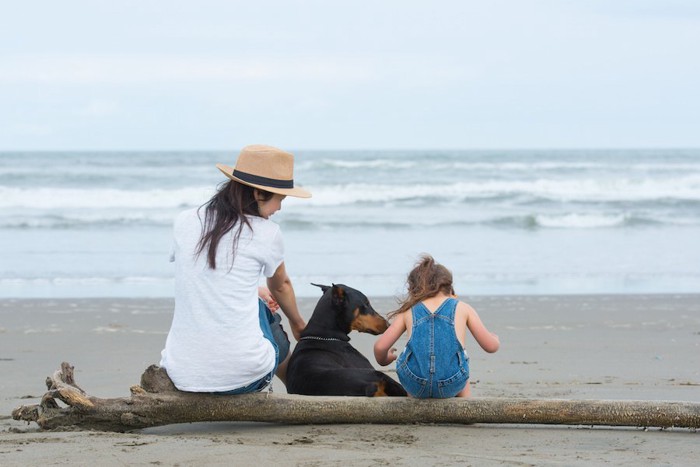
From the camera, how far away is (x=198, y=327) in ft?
14.0

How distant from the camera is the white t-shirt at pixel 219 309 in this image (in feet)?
13.9

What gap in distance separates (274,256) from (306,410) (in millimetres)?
799

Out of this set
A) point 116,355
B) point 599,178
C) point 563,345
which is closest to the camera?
point 116,355

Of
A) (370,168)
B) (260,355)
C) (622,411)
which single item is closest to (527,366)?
(622,411)

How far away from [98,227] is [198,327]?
52.6 feet

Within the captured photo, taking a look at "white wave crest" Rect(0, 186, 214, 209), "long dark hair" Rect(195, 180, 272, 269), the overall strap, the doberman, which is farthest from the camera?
"white wave crest" Rect(0, 186, 214, 209)

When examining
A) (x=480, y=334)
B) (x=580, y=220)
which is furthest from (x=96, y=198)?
(x=480, y=334)

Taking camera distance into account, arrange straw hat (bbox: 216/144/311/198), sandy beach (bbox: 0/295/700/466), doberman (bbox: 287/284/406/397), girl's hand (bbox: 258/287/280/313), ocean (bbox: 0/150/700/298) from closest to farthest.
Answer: sandy beach (bbox: 0/295/700/466), straw hat (bbox: 216/144/311/198), doberman (bbox: 287/284/406/397), girl's hand (bbox: 258/287/280/313), ocean (bbox: 0/150/700/298)

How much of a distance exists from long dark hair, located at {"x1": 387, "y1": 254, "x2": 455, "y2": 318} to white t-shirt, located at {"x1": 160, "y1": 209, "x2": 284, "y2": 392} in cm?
78

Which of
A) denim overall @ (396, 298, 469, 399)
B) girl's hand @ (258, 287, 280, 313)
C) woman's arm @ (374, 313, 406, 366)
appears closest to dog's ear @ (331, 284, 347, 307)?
girl's hand @ (258, 287, 280, 313)

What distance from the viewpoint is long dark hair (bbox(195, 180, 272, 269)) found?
4.22m

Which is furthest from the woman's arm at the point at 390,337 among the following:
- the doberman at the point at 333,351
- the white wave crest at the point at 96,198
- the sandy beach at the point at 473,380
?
the white wave crest at the point at 96,198

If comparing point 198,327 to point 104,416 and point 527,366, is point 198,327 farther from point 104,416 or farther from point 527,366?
point 527,366

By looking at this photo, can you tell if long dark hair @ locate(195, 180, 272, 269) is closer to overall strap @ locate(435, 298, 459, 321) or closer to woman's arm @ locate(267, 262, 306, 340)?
woman's arm @ locate(267, 262, 306, 340)
